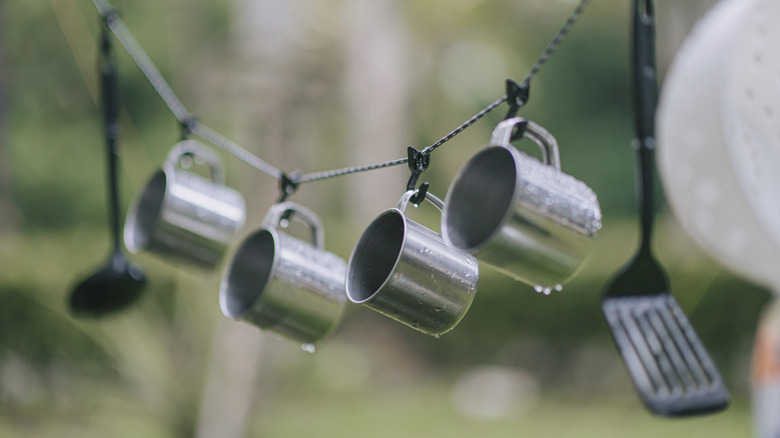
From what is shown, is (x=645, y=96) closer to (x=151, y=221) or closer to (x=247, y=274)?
(x=247, y=274)

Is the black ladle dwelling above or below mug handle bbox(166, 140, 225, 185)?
below

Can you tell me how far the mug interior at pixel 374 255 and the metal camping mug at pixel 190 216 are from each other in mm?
384

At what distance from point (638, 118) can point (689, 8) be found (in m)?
6.02

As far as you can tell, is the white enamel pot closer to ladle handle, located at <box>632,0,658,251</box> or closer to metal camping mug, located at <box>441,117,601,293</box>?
ladle handle, located at <box>632,0,658,251</box>

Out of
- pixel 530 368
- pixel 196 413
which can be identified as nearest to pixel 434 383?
pixel 530 368

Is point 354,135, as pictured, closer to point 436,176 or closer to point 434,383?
point 436,176

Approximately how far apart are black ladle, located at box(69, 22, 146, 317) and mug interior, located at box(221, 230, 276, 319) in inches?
14.5

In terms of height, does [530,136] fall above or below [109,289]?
above

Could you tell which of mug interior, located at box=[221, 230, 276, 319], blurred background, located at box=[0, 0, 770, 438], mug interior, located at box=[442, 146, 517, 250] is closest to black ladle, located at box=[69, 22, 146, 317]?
blurred background, located at box=[0, 0, 770, 438]

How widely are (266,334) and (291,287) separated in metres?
→ 1.89

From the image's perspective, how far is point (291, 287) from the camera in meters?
0.90

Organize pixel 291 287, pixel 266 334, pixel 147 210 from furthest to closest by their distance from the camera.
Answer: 1. pixel 266 334
2. pixel 147 210
3. pixel 291 287

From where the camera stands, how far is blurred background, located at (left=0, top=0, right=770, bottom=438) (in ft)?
9.50

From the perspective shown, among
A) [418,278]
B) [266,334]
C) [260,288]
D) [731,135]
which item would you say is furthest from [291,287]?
[266,334]
